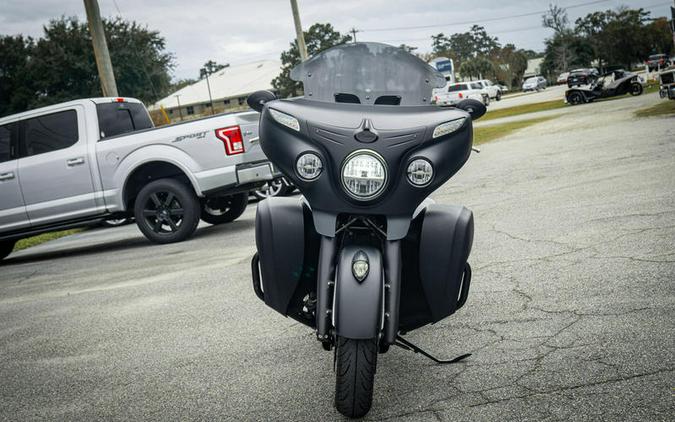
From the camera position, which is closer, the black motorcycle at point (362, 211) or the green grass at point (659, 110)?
the black motorcycle at point (362, 211)

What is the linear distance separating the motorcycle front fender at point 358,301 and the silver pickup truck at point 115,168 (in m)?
6.17

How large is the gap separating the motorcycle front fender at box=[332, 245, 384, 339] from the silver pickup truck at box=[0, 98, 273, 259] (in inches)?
243

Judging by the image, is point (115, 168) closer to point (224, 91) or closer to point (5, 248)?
point (5, 248)

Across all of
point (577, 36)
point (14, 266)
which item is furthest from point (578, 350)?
point (577, 36)

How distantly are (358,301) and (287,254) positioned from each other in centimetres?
60

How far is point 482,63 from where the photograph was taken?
95125 mm

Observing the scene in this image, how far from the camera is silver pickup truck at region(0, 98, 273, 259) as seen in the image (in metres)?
9.18

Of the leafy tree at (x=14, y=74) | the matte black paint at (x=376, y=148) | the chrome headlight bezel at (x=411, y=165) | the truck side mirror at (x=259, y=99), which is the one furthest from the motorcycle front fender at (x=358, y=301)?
the leafy tree at (x=14, y=74)

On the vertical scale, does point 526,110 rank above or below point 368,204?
below

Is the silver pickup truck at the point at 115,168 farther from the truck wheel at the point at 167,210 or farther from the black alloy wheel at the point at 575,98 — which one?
the black alloy wheel at the point at 575,98

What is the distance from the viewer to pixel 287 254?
11.6 feet

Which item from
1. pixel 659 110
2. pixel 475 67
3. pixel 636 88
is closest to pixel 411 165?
pixel 659 110

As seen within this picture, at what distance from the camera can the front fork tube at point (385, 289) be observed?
3.23 metres

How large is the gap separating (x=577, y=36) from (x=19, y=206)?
102809 millimetres
